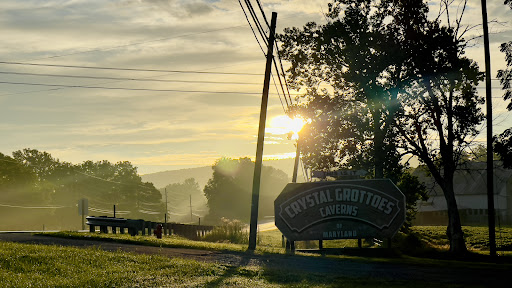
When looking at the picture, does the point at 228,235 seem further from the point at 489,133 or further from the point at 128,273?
the point at 128,273

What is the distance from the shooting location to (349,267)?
21.5 m

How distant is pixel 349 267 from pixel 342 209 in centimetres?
952

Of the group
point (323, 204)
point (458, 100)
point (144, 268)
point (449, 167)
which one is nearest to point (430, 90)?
point (458, 100)

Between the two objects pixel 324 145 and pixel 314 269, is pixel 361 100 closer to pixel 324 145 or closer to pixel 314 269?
pixel 324 145

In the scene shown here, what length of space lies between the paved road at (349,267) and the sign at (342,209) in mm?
5849

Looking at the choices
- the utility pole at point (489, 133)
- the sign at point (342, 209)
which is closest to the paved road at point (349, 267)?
the sign at point (342, 209)

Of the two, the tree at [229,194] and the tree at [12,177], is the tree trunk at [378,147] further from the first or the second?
the tree at [229,194]

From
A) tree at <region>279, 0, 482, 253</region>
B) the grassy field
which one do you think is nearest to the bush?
tree at <region>279, 0, 482, 253</region>

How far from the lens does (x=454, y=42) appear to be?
121 feet

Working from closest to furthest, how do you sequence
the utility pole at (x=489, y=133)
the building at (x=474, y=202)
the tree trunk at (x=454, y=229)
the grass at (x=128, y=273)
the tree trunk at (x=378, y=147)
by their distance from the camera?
1. the grass at (x=128, y=273)
2. the utility pole at (x=489, y=133)
3. the tree trunk at (x=378, y=147)
4. the tree trunk at (x=454, y=229)
5. the building at (x=474, y=202)

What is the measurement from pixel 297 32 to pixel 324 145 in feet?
25.0

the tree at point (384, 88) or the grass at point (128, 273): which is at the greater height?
the tree at point (384, 88)

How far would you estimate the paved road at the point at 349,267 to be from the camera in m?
19.0

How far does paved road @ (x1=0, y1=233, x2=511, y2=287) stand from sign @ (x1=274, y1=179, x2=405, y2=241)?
585cm
